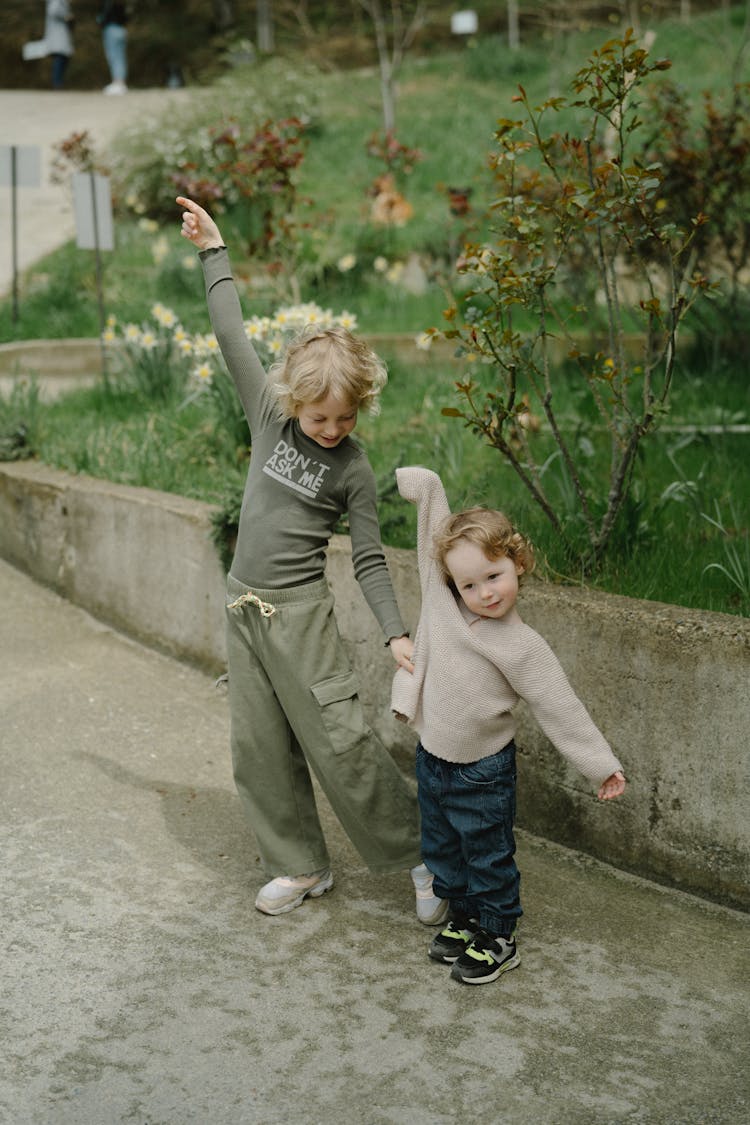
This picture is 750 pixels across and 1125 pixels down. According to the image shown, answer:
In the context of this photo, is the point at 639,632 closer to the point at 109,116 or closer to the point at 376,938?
the point at 376,938

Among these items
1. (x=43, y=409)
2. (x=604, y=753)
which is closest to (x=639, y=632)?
(x=604, y=753)

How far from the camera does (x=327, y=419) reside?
10.5 ft

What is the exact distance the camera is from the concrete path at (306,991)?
2.66m

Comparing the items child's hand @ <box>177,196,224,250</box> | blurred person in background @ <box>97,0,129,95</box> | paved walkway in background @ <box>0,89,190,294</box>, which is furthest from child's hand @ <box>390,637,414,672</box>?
blurred person in background @ <box>97,0,129,95</box>

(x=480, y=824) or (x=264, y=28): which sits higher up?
(x=264, y=28)

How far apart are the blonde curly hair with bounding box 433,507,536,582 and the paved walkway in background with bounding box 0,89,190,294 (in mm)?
8249

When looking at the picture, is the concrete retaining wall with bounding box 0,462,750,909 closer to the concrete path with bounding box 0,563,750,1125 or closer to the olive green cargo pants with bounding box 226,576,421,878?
the concrete path with bounding box 0,563,750,1125

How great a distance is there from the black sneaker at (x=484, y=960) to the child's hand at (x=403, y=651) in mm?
635

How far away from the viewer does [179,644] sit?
527cm

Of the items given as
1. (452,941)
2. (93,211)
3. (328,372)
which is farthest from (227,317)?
(93,211)

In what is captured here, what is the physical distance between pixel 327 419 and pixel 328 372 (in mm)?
119

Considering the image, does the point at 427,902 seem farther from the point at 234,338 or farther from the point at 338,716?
the point at 234,338

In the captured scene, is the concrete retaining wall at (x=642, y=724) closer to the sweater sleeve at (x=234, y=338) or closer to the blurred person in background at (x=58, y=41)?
the sweater sleeve at (x=234, y=338)

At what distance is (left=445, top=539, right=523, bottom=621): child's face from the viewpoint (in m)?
3.04
